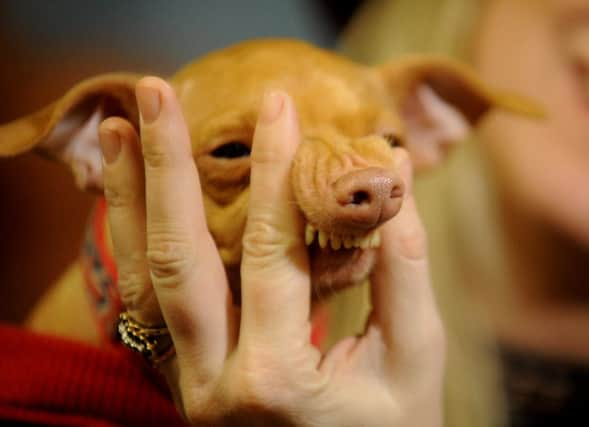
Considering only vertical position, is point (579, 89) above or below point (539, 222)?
above

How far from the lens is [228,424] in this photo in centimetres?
94

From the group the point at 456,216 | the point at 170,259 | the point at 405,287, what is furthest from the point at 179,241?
the point at 456,216

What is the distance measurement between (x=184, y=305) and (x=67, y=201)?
1.10 m

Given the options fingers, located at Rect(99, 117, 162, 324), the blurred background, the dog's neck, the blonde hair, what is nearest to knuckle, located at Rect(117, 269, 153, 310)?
fingers, located at Rect(99, 117, 162, 324)

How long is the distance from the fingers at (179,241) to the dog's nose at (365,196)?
213 millimetres

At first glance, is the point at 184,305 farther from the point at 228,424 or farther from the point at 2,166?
the point at 2,166

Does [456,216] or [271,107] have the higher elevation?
[271,107]

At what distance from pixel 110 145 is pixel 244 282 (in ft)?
0.91

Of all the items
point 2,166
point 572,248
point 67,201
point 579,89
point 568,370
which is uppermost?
point 579,89

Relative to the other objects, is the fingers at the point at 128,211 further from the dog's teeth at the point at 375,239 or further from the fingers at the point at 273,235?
the dog's teeth at the point at 375,239

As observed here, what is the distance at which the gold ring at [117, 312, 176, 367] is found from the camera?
100 centimetres

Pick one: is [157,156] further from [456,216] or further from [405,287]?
[456,216]

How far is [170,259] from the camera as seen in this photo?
899 millimetres

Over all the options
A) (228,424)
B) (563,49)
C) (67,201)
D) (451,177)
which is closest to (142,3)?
(67,201)
